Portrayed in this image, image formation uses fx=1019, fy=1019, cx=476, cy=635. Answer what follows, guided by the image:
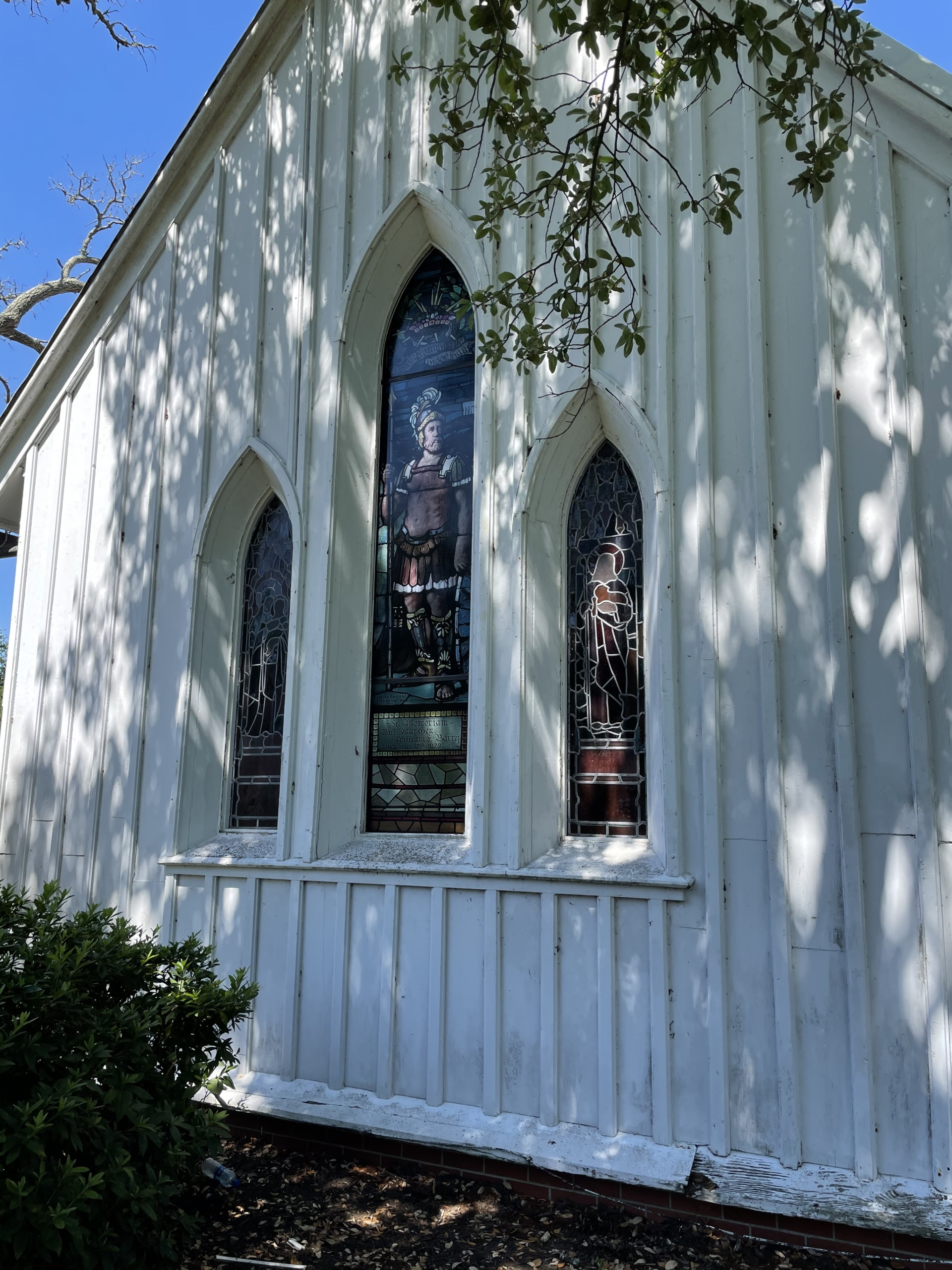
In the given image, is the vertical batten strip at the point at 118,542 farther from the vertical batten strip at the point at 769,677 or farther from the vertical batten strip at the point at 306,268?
the vertical batten strip at the point at 769,677

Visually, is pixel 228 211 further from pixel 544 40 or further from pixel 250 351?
pixel 544 40

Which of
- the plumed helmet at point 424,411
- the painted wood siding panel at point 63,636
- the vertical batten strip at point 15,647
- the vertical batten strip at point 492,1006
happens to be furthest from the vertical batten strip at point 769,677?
the vertical batten strip at point 15,647

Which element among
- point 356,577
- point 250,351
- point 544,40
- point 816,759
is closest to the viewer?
point 816,759

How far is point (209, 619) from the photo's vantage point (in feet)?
23.8

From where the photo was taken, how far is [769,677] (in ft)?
16.2

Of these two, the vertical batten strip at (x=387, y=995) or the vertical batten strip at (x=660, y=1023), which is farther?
the vertical batten strip at (x=387, y=995)

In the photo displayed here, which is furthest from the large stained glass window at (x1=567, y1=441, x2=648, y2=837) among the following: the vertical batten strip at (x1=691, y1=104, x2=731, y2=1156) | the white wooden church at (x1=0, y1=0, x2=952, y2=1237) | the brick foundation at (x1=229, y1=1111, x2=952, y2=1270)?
the brick foundation at (x1=229, y1=1111, x2=952, y2=1270)

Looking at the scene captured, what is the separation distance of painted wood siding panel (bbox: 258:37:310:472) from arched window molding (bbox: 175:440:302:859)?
270 mm

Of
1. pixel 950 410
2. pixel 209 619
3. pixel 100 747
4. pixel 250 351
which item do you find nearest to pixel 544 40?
pixel 250 351

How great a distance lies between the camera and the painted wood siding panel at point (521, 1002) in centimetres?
528

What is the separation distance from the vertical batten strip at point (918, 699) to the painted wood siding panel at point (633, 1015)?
1.21 meters

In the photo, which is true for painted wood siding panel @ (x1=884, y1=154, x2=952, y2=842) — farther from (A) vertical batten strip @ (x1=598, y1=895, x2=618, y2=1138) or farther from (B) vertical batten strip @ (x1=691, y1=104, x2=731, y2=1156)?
(A) vertical batten strip @ (x1=598, y1=895, x2=618, y2=1138)

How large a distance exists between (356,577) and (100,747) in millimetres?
2521

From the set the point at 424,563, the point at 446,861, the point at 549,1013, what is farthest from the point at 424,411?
the point at 549,1013
